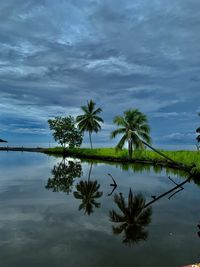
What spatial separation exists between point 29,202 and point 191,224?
11.1 meters

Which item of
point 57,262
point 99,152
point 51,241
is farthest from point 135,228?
point 99,152

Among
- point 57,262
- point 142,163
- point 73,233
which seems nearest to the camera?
point 57,262

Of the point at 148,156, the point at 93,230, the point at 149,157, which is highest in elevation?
the point at 148,156

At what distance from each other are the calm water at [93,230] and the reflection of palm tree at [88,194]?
0.07 m

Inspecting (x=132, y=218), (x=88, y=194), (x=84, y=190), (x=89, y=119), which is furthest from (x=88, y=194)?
(x=89, y=119)

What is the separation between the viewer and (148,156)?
54688 mm

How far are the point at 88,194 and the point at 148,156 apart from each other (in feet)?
103

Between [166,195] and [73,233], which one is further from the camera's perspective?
[166,195]

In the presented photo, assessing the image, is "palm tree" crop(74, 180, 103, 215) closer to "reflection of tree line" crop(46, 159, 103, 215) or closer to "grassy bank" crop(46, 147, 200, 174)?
"reflection of tree line" crop(46, 159, 103, 215)

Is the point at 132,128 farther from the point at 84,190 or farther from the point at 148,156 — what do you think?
the point at 84,190

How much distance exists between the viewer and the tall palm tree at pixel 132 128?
4897cm

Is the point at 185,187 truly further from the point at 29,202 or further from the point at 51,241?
the point at 51,241

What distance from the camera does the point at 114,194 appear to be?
82.4 feet

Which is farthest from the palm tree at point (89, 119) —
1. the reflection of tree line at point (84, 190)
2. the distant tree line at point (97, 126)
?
the reflection of tree line at point (84, 190)
